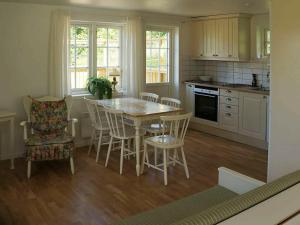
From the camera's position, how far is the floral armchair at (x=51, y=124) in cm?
441

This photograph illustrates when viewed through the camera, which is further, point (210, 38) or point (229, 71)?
point (229, 71)

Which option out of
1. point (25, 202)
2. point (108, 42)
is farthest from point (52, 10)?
point (25, 202)

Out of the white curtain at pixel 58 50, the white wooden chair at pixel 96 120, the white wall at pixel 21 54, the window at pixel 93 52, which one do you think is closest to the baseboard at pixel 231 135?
the window at pixel 93 52

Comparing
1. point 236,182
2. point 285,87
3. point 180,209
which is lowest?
point 180,209

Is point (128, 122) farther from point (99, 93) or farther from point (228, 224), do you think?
point (228, 224)

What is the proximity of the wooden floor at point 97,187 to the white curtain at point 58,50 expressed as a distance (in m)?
1.10

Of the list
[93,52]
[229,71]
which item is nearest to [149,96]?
[93,52]

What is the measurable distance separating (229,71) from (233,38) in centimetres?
80

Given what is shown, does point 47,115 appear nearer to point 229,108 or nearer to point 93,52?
point 93,52

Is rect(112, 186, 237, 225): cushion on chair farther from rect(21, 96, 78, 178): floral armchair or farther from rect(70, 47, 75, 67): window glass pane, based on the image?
rect(70, 47, 75, 67): window glass pane

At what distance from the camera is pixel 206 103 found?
6.65m

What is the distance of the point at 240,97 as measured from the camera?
5949mm

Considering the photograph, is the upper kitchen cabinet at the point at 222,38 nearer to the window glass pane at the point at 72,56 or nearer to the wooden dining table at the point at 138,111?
the wooden dining table at the point at 138,111

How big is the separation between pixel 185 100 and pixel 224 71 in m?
0.96
